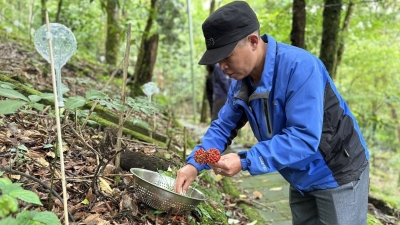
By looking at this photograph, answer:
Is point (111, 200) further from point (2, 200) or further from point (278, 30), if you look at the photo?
point (278, 30)

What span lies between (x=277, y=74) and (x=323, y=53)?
5.02 m

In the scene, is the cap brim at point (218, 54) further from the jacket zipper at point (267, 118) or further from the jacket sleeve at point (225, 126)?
the jacket sleeve at point (225, 126)

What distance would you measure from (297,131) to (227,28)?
0.69m

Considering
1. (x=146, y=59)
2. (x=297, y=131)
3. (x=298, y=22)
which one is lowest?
(x=297, y=131)

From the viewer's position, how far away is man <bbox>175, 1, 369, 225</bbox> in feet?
6.04

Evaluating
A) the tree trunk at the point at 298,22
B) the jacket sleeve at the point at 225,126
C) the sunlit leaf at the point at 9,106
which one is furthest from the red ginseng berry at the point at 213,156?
the tree trunk at the point at 298,22

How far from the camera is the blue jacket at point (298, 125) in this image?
183cm

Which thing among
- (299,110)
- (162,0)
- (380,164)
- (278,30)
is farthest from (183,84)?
(299,110)

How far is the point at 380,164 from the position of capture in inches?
656

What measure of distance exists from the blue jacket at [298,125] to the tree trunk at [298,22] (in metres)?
4.31

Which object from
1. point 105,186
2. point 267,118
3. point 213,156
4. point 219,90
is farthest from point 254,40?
point 219,90

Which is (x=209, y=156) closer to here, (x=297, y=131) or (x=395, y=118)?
(x=297, y=131)

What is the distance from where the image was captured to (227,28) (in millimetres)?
1896

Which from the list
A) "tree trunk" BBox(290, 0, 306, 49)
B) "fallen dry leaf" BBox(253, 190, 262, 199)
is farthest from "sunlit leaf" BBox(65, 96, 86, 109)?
"tree trunk" BBox(290, 0, 306, 49)
